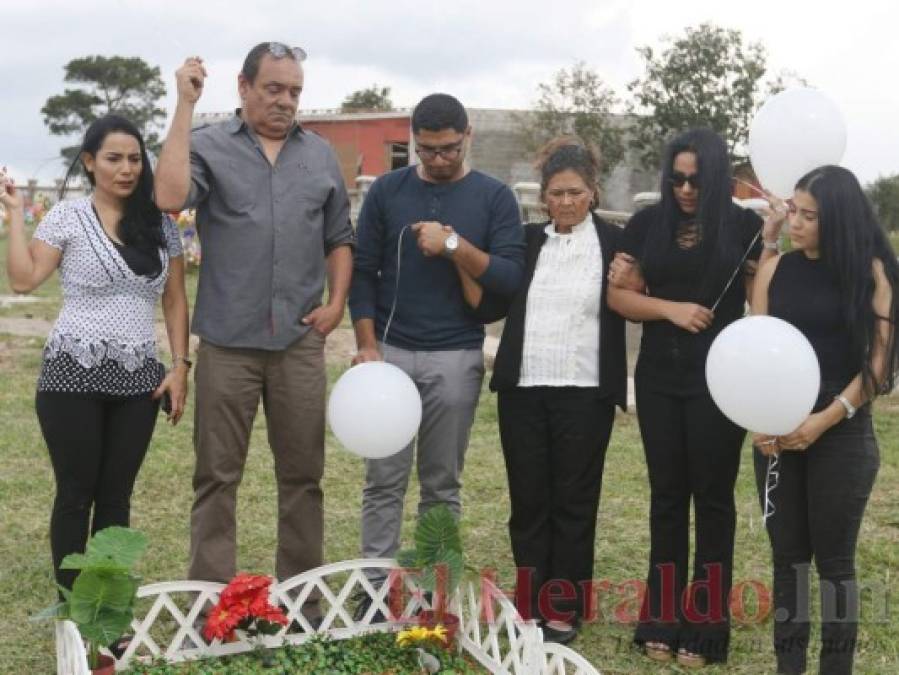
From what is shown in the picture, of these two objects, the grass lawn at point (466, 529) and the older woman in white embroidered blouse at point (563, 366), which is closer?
the older woman in white embroidered blouse at point (563, 366)

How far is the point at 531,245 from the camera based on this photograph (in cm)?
378

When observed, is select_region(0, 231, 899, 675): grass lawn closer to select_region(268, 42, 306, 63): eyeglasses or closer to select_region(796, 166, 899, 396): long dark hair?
select_region(796, 166, 899, 396): long dark hair

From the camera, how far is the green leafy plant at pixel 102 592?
10.1 feet

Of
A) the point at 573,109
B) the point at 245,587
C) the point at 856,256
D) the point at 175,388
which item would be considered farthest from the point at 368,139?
the point at 856,256

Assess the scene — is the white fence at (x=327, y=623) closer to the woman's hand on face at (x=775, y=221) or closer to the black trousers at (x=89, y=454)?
the black trousers at (x=89, y=454)

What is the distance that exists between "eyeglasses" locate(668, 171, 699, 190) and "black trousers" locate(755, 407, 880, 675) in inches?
32.2

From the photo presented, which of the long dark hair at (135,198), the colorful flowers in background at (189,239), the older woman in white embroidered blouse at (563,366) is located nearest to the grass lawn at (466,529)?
the older woman in white embroidered blouse at (563,366)

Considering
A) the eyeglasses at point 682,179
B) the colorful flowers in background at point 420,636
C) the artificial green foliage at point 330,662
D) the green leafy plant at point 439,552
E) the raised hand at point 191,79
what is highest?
the raised hand at point 191,79

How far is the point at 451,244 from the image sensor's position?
3.52 meters

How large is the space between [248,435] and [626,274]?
1.33 meters

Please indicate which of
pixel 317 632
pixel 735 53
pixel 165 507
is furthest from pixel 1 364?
pixel 735 53

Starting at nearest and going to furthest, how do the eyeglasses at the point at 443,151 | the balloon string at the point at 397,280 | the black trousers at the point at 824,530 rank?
1. the black trousers at the point at 824,530
2. the eyeglasses at the point at 443,151
3. the balloon string at the point at 397,280

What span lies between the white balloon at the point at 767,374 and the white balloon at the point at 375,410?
0.95 metres

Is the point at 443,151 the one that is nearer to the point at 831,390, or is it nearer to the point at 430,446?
the point at 430,446
